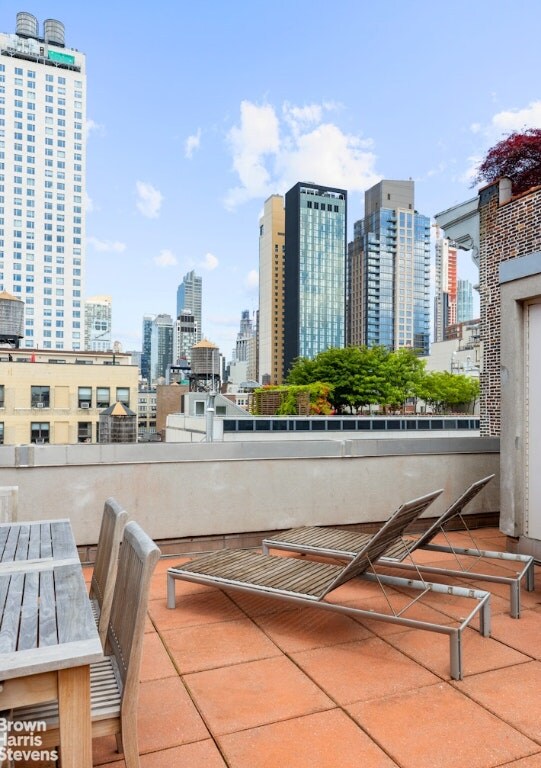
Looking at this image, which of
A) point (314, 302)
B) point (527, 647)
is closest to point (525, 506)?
point (527, 647)

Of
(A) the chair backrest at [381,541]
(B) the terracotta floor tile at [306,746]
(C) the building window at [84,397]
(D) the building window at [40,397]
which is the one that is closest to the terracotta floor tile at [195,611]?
(A) the chair backrest at [381,541]

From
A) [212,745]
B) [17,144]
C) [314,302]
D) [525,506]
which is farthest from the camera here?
[314,302]

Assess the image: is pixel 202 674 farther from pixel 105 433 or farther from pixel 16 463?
pixel 105 433

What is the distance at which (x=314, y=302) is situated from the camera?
15775cm

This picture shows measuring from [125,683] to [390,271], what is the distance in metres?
181

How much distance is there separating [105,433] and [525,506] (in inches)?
370

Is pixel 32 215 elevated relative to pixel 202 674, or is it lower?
elevated

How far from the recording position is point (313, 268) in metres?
156

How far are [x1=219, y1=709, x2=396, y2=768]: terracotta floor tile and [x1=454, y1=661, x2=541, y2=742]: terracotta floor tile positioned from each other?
769 mm

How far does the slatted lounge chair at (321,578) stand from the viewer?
3471 millimetres

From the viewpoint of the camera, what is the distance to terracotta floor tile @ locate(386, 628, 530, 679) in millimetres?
3441

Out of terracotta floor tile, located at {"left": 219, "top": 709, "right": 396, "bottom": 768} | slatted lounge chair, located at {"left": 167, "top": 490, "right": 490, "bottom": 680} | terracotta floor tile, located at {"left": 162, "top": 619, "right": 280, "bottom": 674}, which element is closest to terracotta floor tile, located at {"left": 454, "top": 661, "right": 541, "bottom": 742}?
slatted lounge chair, located at {"left": 167, "top": 490, "right": 490, "bottom": 680}

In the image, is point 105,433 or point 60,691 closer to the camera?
point 60,691

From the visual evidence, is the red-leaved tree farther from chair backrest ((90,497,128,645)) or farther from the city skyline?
chair backrest ((90,497,128,645))
